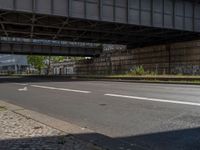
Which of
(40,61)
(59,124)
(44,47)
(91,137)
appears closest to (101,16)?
(59,124)

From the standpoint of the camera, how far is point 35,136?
7.05m

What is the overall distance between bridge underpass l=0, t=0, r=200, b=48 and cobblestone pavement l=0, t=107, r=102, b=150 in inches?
1075

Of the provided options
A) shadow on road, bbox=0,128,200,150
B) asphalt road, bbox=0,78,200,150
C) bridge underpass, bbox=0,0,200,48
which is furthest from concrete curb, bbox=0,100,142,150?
bridge underpass, bbox=0,0,200,48

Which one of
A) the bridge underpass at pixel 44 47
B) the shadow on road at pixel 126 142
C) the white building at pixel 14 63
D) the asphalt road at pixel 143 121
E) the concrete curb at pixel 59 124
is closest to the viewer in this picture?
the shadow on road at pixel 126 142

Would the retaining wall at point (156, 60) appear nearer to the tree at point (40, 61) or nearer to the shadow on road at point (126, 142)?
the tree at point (40, 61)

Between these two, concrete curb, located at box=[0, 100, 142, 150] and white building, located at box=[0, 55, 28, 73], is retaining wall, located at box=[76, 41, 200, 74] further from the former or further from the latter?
white building, located at box=[0, 55, 28, 73]

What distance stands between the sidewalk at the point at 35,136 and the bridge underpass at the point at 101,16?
27.0m

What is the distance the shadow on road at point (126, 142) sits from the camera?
6.23 meters

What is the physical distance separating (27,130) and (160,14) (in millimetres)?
38065

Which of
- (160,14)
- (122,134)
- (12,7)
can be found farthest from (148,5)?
(122,134)

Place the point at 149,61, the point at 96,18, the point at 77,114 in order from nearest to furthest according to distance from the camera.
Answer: the point at 77,114 → the point at 96,18 → the point at 149,61

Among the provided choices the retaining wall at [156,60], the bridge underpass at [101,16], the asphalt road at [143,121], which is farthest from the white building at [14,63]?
the asphalt road at [143,121]

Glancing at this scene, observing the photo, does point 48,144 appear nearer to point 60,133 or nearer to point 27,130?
point 60,133

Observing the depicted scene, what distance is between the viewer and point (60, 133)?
738cm
